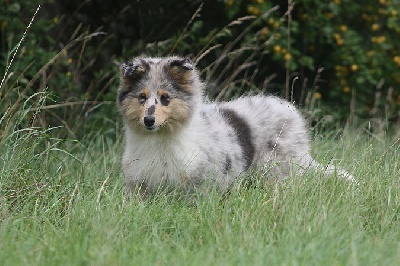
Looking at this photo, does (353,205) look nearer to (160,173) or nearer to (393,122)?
(160,173)

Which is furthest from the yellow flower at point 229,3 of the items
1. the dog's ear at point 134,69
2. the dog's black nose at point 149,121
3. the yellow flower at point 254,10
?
the dog's black nose at point 149,121

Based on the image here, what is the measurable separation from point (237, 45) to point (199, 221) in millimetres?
5094

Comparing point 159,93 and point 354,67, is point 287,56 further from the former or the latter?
point 159,93

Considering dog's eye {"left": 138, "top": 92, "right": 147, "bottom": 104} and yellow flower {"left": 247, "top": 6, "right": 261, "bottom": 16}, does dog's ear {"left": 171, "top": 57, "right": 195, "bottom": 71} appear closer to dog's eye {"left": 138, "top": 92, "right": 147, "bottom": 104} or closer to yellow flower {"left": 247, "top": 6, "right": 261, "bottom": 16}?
dog's eye {"left": 138, "top": 92, "right": 147, "bottom": 104}

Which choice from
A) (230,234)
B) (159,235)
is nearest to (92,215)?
(159,235)

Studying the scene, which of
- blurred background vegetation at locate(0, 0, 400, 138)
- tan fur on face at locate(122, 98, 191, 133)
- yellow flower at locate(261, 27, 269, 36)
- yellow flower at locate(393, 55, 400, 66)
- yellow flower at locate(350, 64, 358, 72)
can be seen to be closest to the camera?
tan fur on face at locate(122, 98, 191, 133)

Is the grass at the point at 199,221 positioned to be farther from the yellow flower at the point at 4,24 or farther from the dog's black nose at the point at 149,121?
the yellow flower at the point at 4,24

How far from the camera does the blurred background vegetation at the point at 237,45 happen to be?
356 inches

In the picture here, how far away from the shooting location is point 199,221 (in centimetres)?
549

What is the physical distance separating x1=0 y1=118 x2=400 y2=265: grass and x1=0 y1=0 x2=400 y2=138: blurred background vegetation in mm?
2458

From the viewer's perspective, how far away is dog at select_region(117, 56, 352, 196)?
6277mm

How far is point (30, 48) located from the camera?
8570 millimetres

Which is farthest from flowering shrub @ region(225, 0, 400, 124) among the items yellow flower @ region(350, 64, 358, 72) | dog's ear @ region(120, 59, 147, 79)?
dog's ear @ region(120, 59, 147, 79)

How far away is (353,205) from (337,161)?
3.86ft
